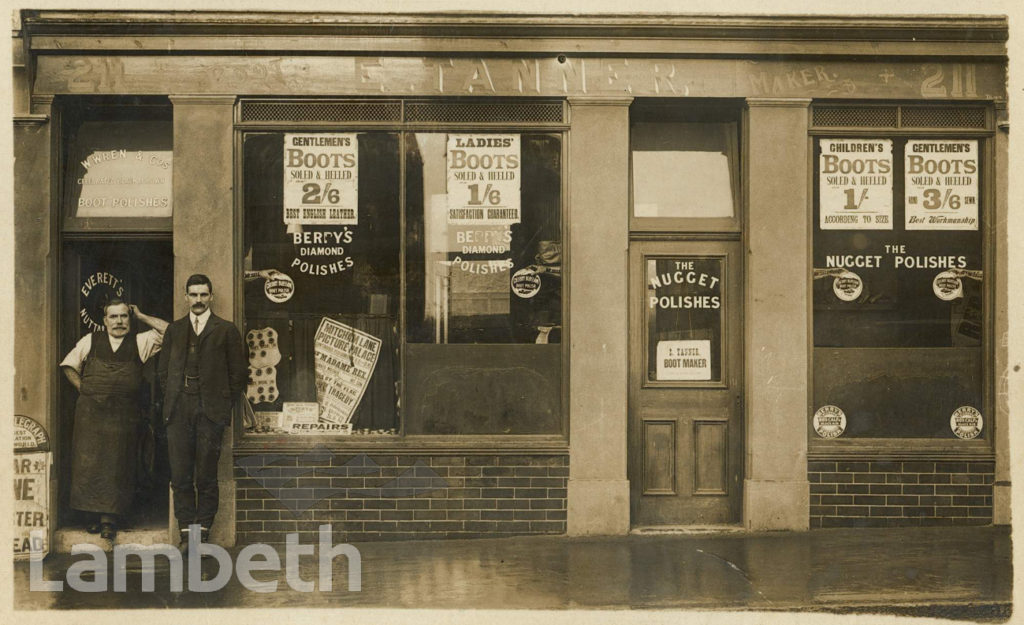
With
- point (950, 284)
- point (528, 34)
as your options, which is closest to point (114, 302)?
point (528, 34)

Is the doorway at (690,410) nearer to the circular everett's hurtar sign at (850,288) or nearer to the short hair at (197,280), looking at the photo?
the circular everett's hurtar sign at (850,288)

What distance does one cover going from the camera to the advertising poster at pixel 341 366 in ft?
25.7

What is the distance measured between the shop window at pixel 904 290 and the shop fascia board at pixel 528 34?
0.87 meters

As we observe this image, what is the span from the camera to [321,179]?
7.89 metres

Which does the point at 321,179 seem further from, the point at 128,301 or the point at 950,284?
the point at 950,284

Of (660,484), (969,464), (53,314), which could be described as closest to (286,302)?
(53,314)

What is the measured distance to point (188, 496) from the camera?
24.3 ft

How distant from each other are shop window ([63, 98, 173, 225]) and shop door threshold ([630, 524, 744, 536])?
508 cm

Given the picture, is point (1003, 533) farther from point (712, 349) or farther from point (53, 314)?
point (53, 314)

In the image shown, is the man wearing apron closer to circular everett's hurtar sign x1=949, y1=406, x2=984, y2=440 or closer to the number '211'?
circular everett's hurtar sign x1=949, y1=406, x2=984, y2=440

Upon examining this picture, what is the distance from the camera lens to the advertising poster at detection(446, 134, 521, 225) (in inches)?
310

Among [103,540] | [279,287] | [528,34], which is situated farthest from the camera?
[279,287]

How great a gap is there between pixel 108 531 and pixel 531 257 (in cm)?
436

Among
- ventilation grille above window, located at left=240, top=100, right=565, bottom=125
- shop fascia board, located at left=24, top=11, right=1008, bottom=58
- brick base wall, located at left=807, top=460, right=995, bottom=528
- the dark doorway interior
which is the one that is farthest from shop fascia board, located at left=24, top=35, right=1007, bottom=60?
brick base wall, located at left=807, top=460, right=995, bottom=528
